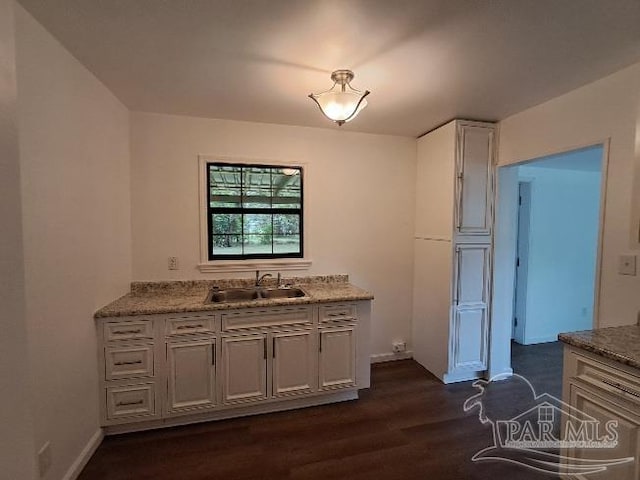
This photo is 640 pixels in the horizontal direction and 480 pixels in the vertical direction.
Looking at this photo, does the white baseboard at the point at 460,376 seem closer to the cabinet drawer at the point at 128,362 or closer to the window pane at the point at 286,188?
the window pane at the point at 286,188

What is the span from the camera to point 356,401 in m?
2.63

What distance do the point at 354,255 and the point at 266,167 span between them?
1.27m

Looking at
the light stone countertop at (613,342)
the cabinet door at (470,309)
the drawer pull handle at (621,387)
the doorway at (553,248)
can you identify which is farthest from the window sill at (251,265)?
the doorway at (553,248)

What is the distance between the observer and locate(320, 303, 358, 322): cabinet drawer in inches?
100

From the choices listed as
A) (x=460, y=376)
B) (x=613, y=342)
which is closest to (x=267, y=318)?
(x=460, y=376)

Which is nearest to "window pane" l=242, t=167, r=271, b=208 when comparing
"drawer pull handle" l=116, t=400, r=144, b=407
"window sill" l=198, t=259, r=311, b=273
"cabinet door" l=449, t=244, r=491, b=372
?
"window sill" l=198, t=259, r=311, b=273

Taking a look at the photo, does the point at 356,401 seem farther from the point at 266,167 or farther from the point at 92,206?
the point at 92,206

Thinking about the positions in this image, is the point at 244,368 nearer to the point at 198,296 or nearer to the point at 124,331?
the point at 198,296

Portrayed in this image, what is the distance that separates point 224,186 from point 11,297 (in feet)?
7.70

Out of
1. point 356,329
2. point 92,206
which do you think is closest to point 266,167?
point 92,206

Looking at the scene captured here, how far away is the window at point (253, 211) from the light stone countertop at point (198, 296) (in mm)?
275

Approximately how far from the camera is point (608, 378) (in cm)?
147

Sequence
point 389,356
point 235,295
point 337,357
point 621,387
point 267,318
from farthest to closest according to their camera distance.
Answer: point 389,356 < point 235,295 < point 337,357 < point 267,318 < point 621,387

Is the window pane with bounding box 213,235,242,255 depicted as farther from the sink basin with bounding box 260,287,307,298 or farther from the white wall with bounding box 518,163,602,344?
the white wall with bounding box 518,163,602,344
